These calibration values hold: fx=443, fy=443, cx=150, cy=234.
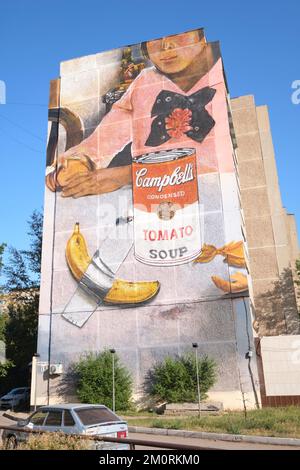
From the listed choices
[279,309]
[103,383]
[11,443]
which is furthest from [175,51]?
[11,443]

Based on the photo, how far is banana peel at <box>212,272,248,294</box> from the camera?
25734mm

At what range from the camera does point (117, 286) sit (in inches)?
1110

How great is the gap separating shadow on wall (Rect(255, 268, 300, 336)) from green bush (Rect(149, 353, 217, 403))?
999 centimetres

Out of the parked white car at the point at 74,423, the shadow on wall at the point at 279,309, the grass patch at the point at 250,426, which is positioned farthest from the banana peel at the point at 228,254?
the parked white car at the point at 74,423

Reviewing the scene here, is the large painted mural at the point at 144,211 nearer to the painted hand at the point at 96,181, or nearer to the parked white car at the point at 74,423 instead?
the painted hand at the point at 96,181

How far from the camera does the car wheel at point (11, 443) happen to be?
920cm

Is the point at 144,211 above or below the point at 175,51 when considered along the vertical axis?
below

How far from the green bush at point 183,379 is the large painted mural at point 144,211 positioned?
81 centimetres

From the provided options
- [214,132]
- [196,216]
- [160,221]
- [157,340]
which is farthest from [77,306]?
[214,132]

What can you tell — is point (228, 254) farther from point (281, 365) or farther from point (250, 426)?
point (250, 426)

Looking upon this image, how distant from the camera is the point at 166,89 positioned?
3167cm

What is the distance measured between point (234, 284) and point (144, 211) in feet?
25.2

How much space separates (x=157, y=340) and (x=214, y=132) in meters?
14.0
